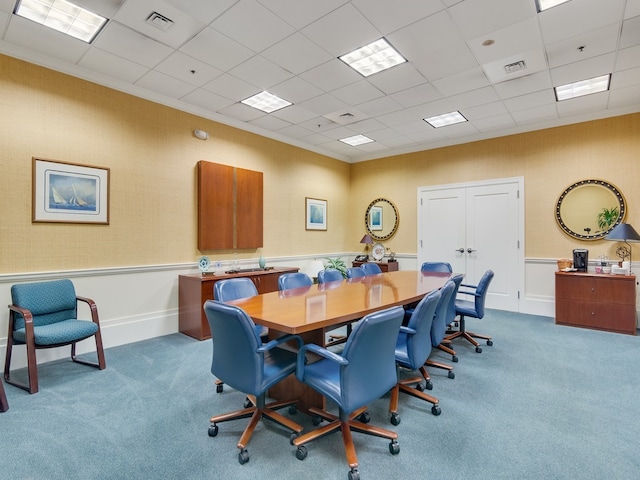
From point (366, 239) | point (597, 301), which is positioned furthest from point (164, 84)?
point (597, 301)

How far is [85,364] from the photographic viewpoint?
11.0ft

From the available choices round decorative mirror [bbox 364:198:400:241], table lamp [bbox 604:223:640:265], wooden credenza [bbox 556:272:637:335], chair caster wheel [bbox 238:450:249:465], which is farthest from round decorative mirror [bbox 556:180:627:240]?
chair caster wheel [bbox 238:450:249:465]

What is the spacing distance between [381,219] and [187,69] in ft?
15.6

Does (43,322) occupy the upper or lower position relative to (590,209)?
lower

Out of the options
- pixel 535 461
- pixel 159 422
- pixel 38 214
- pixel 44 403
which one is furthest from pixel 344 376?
pixel 38 214

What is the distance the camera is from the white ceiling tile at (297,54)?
3.17 metres

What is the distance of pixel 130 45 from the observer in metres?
3.22

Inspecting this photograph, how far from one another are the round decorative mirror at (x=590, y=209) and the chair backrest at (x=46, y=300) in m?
6.68

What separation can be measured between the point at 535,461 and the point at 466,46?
345 centimetres

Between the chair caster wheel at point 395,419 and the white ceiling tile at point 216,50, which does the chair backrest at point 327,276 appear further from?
the white ceiling tile at point 216,50

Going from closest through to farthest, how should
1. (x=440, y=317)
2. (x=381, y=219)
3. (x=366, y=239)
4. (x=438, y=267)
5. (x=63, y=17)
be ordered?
(x=440, y=317) → (x=63, y=17) → (x=438, y=267) → (x=366, y=239) → (x=381, y=219)

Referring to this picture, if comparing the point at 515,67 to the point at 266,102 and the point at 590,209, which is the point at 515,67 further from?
the point at 266,102

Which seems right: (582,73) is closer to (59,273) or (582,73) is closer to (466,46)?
(466,46)

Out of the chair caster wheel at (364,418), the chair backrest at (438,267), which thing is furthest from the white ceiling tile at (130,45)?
the chair backrest at (438,267)
